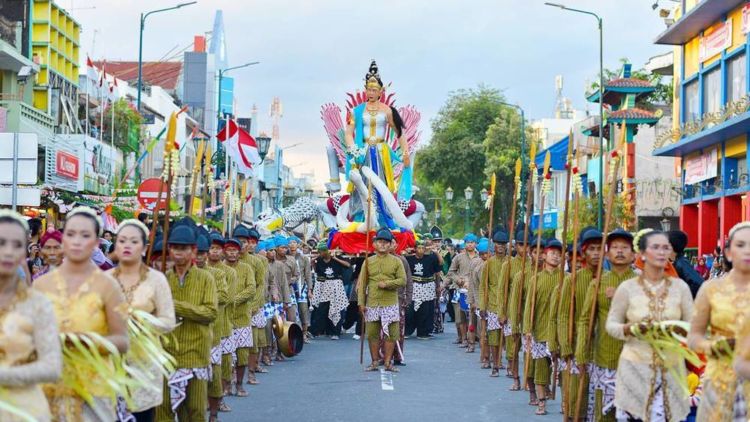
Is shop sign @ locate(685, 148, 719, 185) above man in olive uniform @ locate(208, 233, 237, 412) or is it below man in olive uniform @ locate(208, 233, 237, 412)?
above

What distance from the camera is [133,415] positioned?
9.57m

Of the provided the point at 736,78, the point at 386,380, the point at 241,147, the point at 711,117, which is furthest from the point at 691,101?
the point at 386,380

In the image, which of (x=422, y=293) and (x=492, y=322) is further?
(x=422, y=293)

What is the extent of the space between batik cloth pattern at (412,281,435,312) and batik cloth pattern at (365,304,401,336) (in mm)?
7114

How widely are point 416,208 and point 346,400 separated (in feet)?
43.0

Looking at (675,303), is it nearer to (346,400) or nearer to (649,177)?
(346,400)

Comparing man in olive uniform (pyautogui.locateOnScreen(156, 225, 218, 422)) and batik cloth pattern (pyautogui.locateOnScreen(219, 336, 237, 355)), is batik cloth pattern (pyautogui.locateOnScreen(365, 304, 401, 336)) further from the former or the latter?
man in olive uniform (pyautogui.locateOnScreen(156, 225, 218, 422))

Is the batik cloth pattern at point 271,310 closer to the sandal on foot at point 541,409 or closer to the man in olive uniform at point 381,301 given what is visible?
the man in olive uniform at point 381,301

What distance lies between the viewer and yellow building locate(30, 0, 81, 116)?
4359 centimetres

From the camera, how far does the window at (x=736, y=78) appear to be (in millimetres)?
37938

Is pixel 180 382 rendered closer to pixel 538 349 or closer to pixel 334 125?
pixel 538 349

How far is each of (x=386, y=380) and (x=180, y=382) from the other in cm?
701

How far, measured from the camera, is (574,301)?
1167 centimetres

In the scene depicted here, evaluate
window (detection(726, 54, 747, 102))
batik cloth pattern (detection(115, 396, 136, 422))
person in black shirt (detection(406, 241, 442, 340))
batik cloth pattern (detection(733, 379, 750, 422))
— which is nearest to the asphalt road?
person in black shirt (detection(406, 241, 442, 340))
